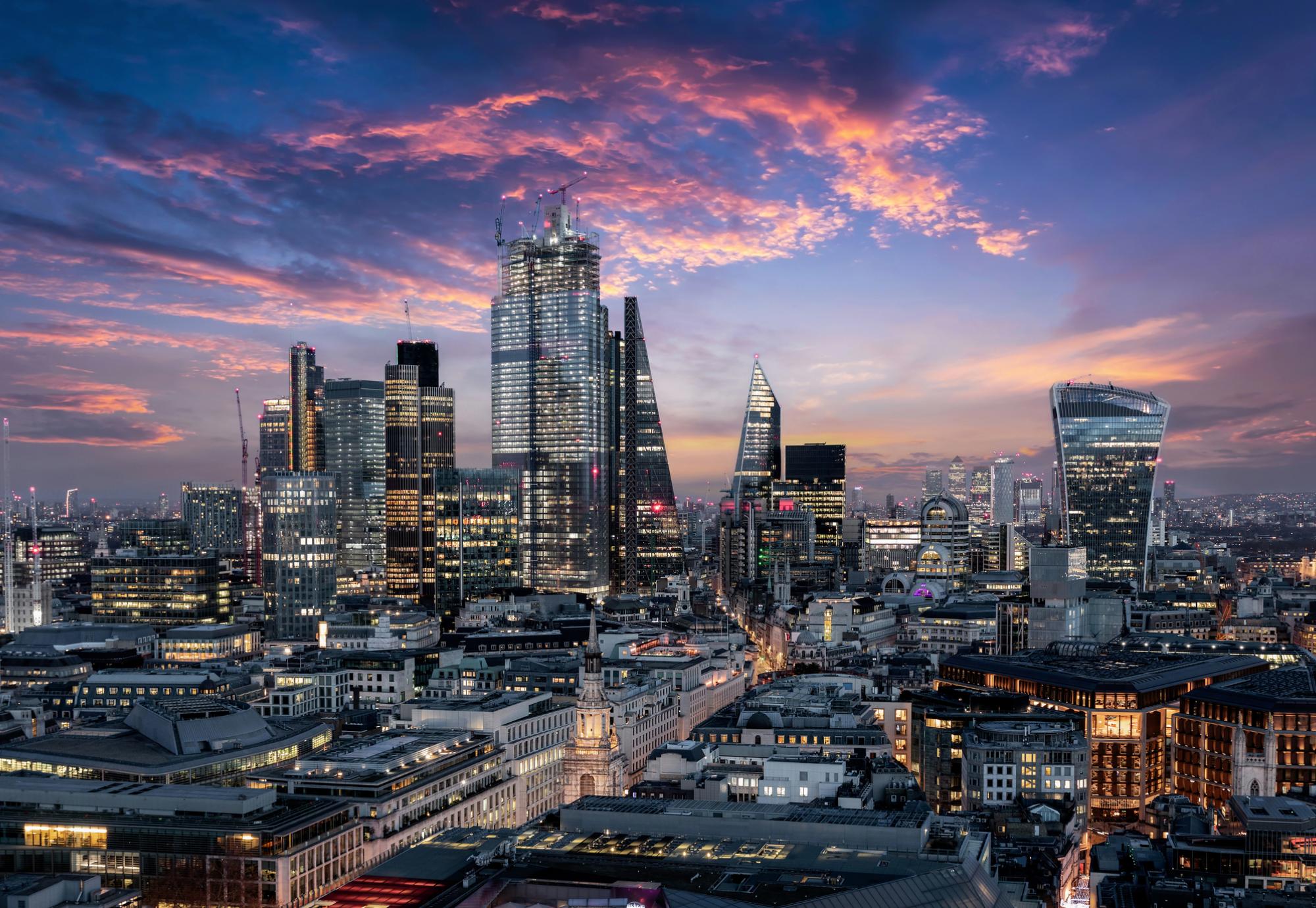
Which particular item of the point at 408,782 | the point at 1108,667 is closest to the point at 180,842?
the point at 408,782

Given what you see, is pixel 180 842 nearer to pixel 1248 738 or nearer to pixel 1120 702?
pixel 1120 702

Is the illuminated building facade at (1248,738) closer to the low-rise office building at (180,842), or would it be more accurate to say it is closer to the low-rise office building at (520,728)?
the low-rise office building at (520,728)

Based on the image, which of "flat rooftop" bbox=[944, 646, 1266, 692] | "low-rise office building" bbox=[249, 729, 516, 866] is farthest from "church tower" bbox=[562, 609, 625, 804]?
"flat rooftop" bbox=[944, 646, 1266, 692]

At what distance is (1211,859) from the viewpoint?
89625 mm

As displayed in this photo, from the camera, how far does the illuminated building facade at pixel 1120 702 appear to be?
134 metres

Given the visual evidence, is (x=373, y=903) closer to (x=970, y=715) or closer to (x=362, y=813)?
(x=362, y=813)

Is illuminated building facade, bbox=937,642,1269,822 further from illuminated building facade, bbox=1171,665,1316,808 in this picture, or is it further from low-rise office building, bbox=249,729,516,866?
low-rise office building, bbox=249,729,516,866

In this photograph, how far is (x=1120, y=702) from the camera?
138125 millimetres

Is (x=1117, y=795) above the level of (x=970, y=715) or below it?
below

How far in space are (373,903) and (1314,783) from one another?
3455 inches

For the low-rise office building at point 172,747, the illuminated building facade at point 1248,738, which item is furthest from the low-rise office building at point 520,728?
the illuminated building facade at point 1248,738

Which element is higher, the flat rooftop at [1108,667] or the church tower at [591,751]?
the flat rooftop at [1108,667]

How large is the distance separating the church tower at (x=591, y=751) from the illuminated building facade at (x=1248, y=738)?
57.7 meters

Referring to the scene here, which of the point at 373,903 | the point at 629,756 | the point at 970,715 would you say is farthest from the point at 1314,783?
the point at 373,903
